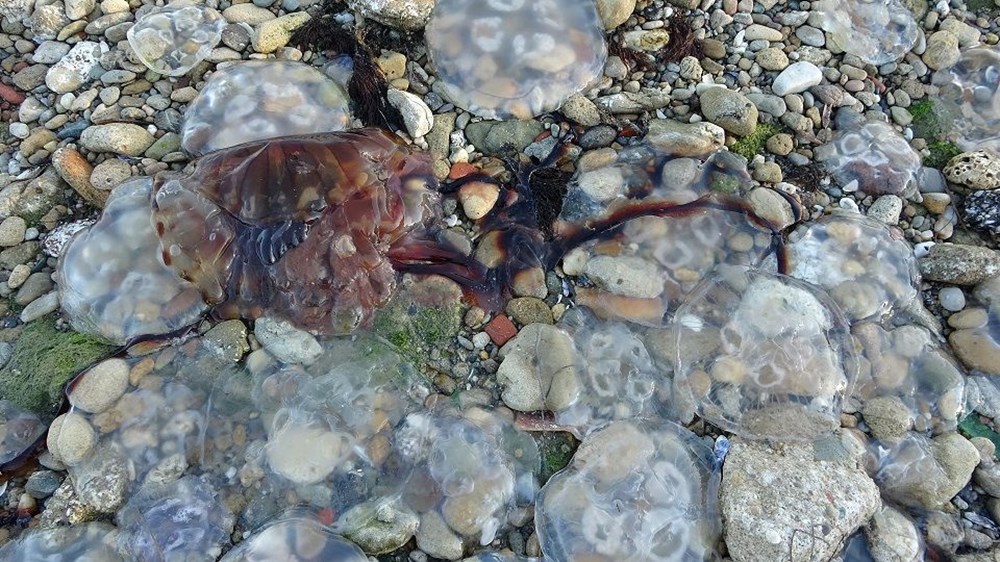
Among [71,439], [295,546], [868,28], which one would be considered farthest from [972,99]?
[71,439]

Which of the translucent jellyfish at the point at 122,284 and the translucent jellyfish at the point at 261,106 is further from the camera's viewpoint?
the translucent jellyfish at the point at 261,106

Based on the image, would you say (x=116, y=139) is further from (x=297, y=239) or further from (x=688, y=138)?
(x=688, y=138)

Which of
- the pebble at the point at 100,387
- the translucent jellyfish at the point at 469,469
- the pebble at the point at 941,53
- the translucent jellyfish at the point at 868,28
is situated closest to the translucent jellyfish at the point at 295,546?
the translucent jellyfish at the point at 469,469

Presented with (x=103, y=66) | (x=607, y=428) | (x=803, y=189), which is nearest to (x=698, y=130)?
(x=803, y=189)

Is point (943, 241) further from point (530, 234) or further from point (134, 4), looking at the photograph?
point (134, 4)

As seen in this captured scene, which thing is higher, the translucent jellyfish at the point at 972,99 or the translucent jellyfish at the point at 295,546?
the translucent jellyfish at the point at 972,99

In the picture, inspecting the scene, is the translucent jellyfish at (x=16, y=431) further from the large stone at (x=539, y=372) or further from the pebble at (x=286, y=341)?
the large stone at (x=539, y=372)
